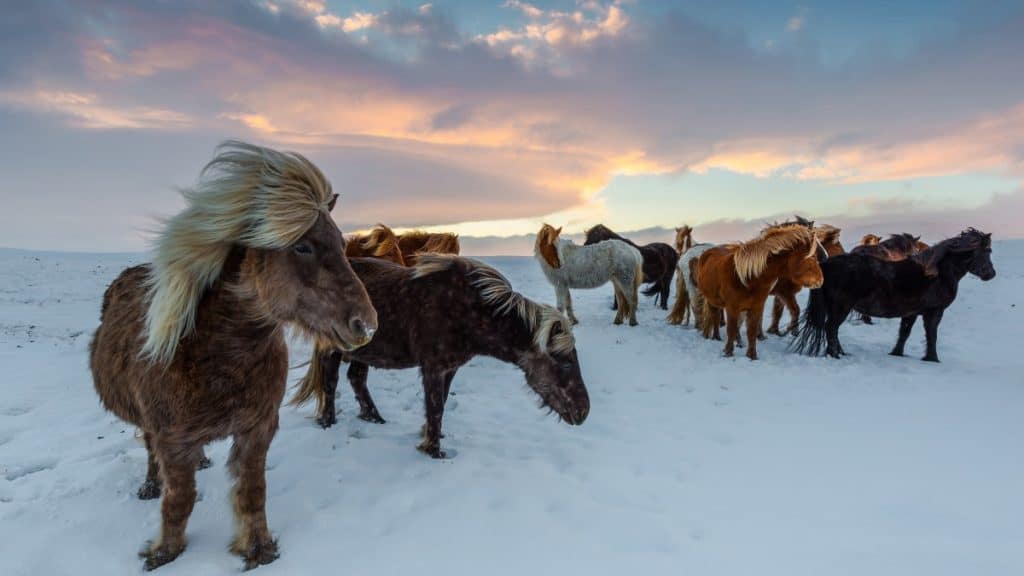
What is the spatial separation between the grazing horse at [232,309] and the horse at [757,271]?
24.0 ft

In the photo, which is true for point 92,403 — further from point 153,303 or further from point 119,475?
point 153,303

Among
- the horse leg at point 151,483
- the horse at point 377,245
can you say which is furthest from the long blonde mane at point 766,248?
the horse leg at point 151,483

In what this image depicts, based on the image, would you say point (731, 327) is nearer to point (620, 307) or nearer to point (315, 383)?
point (620, 307)

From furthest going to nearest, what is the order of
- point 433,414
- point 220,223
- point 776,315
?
point 776,315
point 433,414
point 220,223

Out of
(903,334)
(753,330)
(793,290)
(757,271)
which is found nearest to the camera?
(757,271)

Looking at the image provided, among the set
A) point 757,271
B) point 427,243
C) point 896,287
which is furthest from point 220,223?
point 896,287

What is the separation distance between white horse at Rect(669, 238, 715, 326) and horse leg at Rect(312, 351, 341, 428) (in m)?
7.98

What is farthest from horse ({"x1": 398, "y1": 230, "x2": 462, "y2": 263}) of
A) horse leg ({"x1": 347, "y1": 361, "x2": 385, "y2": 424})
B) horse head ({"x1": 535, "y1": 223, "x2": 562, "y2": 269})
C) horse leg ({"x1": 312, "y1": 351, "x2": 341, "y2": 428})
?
horse leg ({"x1": 312, "y1": 351, "x2": 341, "y2": 428})

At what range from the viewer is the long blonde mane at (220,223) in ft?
7.13

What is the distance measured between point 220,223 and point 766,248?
7924 millimetres

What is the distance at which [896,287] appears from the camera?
26.6 ft

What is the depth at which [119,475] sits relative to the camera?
3.54 meters

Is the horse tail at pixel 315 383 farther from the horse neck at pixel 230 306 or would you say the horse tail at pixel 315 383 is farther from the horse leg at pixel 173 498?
the horse neck at pixel 230 306

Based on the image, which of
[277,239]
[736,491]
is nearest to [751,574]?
[736,491]
